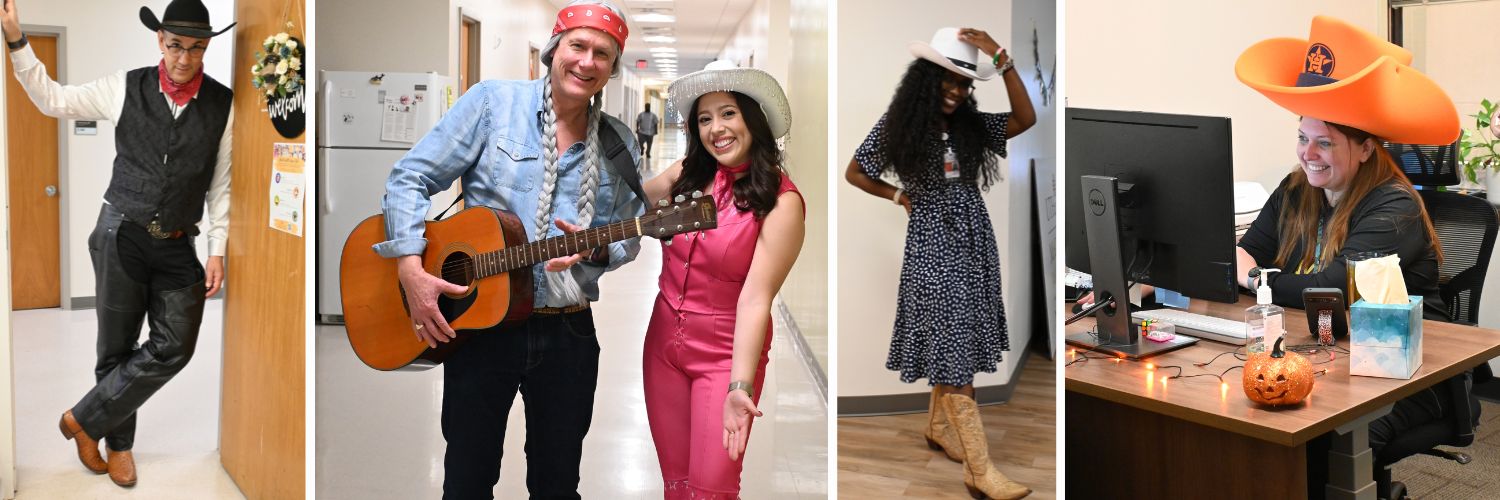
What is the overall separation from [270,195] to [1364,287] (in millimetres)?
2760

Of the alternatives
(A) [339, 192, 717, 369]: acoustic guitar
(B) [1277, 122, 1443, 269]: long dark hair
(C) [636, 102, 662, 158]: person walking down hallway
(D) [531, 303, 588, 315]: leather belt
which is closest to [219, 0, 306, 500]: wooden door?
(A) [339, 192, 717, 369]: acoustic guitar

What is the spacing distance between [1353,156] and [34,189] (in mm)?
4018

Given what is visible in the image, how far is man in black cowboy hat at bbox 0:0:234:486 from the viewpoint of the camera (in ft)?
9.88

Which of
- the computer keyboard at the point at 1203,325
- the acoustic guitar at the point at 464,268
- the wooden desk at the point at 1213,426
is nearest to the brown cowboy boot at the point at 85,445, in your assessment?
the acoustic guitar at the point at 464,268

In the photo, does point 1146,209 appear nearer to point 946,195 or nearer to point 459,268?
point 946,195

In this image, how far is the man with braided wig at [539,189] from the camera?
81.5 inches

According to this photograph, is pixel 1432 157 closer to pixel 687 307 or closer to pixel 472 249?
pixel 687 307

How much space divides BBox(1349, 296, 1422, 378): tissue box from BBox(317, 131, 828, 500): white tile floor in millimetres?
1363

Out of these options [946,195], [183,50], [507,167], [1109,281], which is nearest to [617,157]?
[507,167]

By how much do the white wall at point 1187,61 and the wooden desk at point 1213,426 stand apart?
2369mm

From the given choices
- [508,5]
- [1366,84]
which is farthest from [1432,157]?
[508,5]

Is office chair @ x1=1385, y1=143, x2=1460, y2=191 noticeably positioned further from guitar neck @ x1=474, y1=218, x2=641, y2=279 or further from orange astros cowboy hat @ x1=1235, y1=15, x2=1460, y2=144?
guitar neck @ x1=474, y1=218, x2=641, y2=279

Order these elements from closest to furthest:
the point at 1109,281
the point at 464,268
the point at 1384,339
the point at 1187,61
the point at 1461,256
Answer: the point at 464,268
the point at 1384,339
the point at 1109,281
the point at 1461,256
the point at 1187,61

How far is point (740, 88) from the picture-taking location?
206 cm
